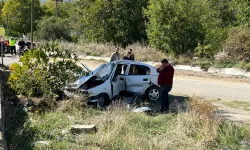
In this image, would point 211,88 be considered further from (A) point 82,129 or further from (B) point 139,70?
(A) point 82,129

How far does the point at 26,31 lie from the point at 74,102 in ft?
177

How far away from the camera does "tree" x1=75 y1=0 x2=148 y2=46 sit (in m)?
33.6

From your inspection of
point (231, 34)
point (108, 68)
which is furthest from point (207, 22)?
point (108, 68)

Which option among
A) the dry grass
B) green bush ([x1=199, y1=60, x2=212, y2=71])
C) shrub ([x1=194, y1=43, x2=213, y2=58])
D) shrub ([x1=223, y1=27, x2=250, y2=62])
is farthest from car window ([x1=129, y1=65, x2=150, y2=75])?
the dry grass

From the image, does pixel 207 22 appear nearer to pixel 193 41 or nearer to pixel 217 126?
pixel 193 41

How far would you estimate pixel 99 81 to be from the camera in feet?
40.2

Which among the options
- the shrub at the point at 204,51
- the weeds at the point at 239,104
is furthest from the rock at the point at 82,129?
the shrub at the point at 204,51

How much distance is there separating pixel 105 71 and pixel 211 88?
619 centimetres

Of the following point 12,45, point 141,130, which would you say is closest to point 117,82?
point 141,130

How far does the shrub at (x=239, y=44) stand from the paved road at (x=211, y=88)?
2852mm

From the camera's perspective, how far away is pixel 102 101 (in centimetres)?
1214

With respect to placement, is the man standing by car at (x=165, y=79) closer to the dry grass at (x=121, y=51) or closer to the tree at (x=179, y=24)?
the tree at (x=179, y=24)

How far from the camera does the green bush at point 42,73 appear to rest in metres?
12.0

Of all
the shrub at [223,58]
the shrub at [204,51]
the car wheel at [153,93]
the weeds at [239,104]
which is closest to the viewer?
the weeds at [239,104]
